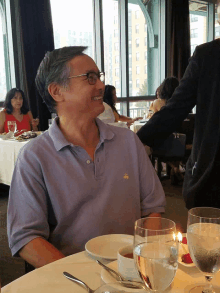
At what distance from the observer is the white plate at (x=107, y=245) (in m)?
0.92

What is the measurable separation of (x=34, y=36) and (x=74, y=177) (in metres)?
4.48

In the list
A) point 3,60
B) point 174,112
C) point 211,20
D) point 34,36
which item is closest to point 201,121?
point 174,112

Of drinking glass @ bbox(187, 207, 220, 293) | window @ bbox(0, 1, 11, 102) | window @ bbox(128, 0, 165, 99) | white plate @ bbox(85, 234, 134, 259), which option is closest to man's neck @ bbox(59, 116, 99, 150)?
white plate @ bbox(85, 234, 134, 259)

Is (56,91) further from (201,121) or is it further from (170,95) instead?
(170,95)

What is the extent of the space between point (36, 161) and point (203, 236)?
2.54 feet

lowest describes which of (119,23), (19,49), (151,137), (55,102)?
(151,137)

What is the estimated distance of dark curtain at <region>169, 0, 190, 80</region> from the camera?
731 cm

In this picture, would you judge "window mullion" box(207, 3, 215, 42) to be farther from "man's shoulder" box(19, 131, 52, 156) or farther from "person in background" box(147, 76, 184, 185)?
"man's shoulder" box(19, 131, 52, 156)

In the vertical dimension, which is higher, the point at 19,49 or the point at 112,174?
the point at 19,49

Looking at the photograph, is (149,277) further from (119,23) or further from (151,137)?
(119,23)

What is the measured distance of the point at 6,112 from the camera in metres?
4.45

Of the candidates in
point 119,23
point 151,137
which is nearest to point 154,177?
point 151,137

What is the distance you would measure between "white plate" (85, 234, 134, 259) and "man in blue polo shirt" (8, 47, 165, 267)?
0.71ft

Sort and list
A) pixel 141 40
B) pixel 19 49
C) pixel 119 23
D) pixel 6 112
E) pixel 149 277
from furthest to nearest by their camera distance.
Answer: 1. pixel 141 40
2. pixel 119 23
3. pixel 19 49
4. pixel 6 112
5. pixel 149 277
